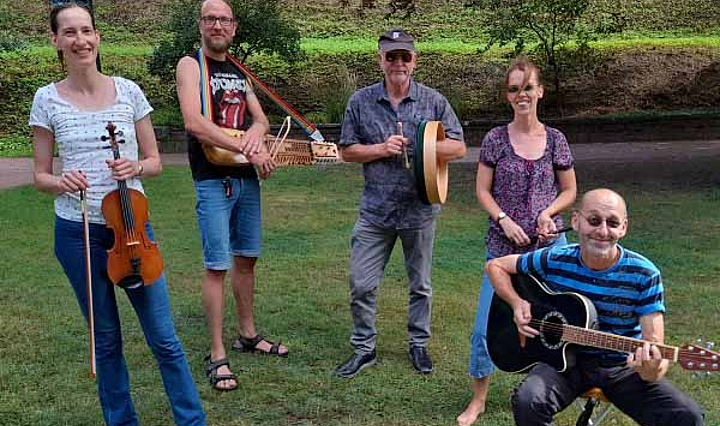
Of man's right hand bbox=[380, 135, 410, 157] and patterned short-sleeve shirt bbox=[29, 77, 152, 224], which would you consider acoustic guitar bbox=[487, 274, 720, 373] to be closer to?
man's right hand bbox=[380, 135, 410, 157]

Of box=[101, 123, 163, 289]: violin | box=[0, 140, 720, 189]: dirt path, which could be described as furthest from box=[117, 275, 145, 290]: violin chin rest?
box=[0, 140, 720, 189]: dirt path

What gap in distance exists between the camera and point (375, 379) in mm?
4824

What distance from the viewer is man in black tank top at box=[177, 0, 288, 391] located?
4551mm

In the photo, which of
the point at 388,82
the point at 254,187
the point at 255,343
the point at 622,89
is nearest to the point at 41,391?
the point at 255,343

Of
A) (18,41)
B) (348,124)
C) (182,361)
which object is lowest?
(182,361)

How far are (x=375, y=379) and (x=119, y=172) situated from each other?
78.5 inches

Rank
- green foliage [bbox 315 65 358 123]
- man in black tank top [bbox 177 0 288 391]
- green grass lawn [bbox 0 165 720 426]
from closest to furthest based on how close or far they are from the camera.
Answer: green grass lawn [bbox 0 165 720 426], man in black tank top [bbox 177 0 288 391], green foliage [bbox 315 65 358 123]

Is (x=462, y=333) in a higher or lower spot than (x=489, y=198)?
lower

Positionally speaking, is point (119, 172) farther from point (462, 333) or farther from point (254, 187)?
point (462, 333)

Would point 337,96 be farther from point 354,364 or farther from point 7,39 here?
point 354,364

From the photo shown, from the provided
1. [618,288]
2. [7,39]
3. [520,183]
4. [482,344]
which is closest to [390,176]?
[520,183]

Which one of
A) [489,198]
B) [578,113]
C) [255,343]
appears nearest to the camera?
[489,198]

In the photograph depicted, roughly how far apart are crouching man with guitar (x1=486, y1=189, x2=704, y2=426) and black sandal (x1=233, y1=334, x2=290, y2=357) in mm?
2061

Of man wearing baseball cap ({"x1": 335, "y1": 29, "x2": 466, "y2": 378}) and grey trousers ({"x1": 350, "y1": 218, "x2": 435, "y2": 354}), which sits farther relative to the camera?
grey trousers ({"x1": 350, "y1": 218, "x2": 435, "y2": 354})
